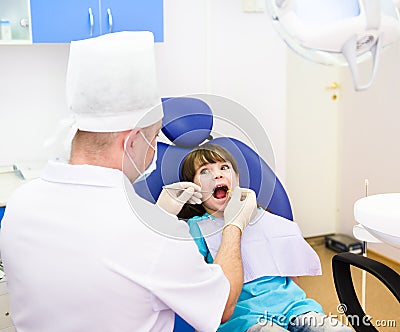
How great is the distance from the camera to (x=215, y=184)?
1.63 meters

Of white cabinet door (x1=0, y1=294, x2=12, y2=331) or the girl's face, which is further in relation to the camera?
white cabinet door (x1=0, y1=294, x2=12, y2=331)

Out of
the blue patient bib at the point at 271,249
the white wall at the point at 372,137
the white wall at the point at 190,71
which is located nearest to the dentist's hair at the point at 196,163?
the blue patient bib at the point at 271,249

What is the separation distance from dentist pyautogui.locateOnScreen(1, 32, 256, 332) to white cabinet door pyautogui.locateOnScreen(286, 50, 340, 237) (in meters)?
2.28

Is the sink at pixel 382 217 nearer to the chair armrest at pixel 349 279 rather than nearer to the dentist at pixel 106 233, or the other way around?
the chair armrest at pixel 349 279

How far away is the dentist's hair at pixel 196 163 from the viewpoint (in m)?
1.63

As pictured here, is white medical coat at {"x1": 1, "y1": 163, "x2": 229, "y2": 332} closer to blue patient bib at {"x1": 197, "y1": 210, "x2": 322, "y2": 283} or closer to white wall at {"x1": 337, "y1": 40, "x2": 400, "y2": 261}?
blue patient bib at {"x1": 197, "y1": 210, "x2": 322, "y2": 283}

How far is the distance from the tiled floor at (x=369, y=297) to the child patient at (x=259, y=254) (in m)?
0.87

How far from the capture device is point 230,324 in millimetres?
1735

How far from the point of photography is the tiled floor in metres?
2.72

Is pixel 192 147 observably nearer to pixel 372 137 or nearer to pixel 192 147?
pixel 192 147

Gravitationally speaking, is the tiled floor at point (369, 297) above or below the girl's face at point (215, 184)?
below

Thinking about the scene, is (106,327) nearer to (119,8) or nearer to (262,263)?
(262,263)

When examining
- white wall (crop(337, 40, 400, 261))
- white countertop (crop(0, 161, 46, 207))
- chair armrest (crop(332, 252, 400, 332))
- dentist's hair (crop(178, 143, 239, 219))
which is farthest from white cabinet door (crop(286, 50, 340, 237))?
chair armrest (crop(332, 252, 400, 332))

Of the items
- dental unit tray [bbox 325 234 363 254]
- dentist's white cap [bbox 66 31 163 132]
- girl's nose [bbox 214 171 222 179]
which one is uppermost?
dentist's white cap [bbox 66 31 163 132]
